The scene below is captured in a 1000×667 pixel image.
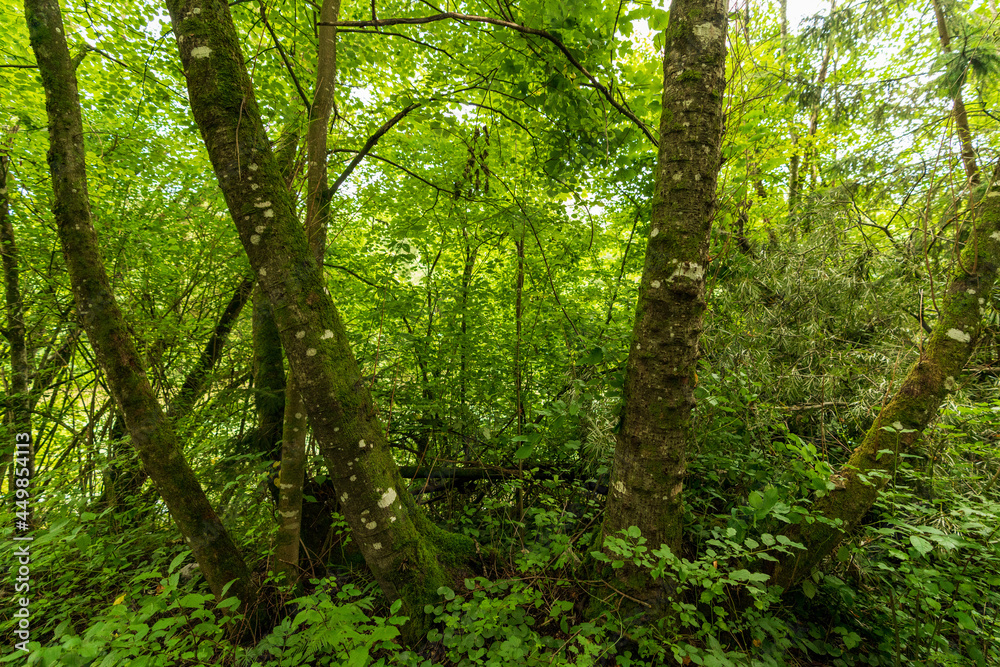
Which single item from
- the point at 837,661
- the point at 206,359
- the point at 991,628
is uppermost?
the point at 206,359

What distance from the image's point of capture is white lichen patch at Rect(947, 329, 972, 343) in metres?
2.34

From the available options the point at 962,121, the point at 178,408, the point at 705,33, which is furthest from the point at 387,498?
the point at 962,121

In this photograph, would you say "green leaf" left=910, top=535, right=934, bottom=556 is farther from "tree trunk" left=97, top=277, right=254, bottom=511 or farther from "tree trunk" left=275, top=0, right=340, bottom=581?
"tree trunk" left=97, top=277, right=254, bottom=511

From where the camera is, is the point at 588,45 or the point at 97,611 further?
the point at 588,45

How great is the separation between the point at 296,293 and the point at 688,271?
1.98 m

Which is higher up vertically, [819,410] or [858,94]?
[858,94]

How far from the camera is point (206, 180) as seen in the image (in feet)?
16.9

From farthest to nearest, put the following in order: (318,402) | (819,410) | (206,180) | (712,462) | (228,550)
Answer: (206,180) < (819,410) < (712,462) < (228,550) < (318,402)

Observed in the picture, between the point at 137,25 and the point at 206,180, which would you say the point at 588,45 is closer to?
the point at 206,180

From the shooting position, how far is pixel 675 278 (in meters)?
A: 1.98

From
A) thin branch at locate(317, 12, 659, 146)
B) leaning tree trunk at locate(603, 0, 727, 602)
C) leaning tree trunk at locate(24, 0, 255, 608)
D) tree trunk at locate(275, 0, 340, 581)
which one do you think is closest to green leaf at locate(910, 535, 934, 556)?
leaning tree trunk at locate(603, 0, 727, 602)

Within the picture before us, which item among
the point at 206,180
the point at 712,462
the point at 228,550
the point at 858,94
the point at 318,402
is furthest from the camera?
the point at 206,180

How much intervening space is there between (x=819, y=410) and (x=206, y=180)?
24.0 feet

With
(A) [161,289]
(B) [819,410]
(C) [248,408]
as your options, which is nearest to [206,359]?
(A) [161,289]
